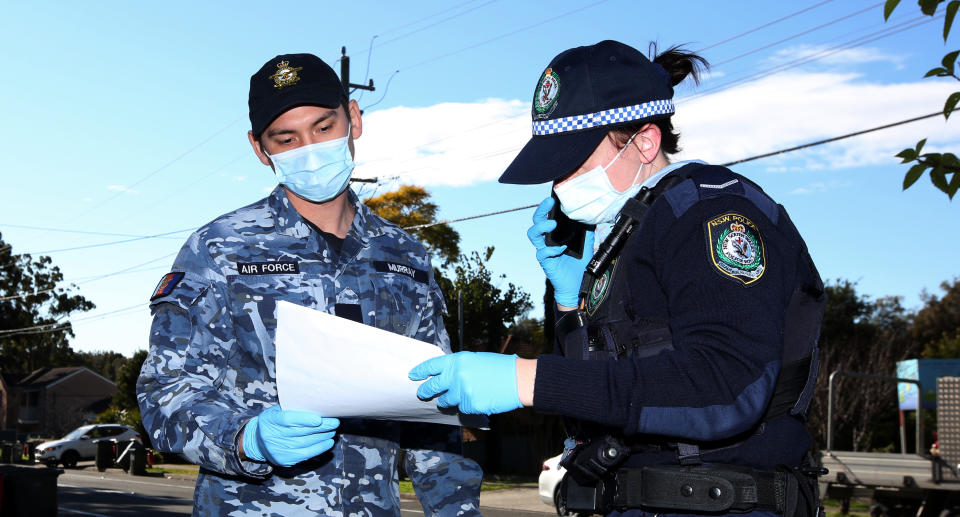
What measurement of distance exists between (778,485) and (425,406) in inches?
33.0

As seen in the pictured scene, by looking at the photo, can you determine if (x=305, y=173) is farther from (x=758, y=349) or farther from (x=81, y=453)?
(x=81, y=453)

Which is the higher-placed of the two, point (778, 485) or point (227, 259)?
point (227, 259)

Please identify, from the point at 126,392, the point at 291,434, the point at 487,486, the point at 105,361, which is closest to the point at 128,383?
the point at 126,392

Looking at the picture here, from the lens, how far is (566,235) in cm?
321

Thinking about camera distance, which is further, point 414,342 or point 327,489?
point 327,489

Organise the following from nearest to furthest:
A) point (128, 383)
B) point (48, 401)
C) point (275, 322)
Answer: point (275, 322)
point (128, 383)
point (48, 401)

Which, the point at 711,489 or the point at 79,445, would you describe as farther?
the point at 79,445

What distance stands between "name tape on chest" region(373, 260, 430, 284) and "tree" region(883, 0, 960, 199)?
1809 mm

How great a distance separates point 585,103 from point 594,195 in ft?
0.87

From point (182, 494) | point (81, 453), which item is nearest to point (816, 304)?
point (182, 494)

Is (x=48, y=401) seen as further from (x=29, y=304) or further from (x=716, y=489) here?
(x=716, y=489)

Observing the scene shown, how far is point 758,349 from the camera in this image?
6.42 ft

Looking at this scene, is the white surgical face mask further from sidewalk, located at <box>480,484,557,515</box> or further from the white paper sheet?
sidewalk, located at <box>480,484,557,515</box>

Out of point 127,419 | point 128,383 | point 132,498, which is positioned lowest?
point 127,419
